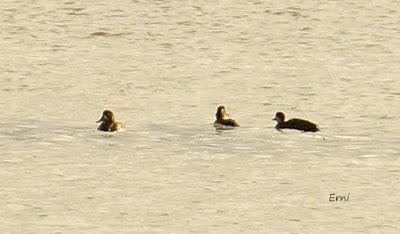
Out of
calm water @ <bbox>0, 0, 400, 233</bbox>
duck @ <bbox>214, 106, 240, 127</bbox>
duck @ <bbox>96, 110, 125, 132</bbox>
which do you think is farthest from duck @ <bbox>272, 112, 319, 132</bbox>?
duck @ <bbox>96, 110, 125, 132</bbox>

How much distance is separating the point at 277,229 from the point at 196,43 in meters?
14.1

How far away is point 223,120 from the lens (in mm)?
19391

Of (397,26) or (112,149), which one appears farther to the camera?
(397,26)

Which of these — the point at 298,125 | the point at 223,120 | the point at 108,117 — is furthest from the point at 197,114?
the point at 298,125

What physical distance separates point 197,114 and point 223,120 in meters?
1.45

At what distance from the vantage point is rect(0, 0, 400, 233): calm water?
569 inches

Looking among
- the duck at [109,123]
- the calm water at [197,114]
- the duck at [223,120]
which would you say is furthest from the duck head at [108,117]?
the duck at [223,120]

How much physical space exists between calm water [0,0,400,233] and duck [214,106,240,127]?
0.63 feet

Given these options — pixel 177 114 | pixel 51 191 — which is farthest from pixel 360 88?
pixel 51 191

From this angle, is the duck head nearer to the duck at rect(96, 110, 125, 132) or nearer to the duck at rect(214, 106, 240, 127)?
the duck at rect(96, 110, 125, 132)

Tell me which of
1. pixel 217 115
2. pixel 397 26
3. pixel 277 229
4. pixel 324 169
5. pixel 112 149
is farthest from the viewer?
pixel 397 26

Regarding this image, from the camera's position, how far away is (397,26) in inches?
1158

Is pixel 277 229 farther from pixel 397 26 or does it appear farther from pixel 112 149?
pixel 397 26

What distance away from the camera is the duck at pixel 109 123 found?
62.1 ft
